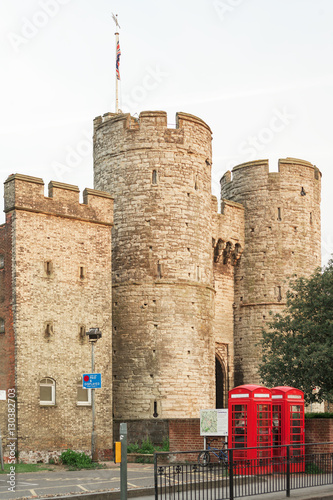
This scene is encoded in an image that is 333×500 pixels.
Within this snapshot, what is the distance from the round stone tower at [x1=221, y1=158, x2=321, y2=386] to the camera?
41.0 meters

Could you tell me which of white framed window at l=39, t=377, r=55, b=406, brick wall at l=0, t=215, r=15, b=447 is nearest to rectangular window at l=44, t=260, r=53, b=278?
brick wall at l=0, t=215, r=15, b=447

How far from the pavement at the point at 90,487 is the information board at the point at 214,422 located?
2254mm

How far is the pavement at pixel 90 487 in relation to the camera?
15.4m

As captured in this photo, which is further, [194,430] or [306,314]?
[306,314]

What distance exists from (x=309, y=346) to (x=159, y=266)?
25.7 ft

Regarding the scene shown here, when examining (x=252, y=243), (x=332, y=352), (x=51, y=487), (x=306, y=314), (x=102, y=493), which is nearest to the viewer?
(x=102, y=493)

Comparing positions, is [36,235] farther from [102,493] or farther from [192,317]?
[102,493]

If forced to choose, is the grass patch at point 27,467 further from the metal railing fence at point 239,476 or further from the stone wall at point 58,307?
the metal railing fence at point 239,476

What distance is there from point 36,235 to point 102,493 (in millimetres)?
15300

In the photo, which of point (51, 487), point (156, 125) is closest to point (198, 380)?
point (156, 125)

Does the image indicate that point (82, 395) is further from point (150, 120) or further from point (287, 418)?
point (150, 120)

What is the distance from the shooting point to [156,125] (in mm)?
34906

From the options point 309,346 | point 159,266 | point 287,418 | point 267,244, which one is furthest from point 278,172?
point 287,418

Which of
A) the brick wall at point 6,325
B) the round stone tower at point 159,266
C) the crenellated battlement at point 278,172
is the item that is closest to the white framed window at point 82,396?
the brick wall at point 6,325
